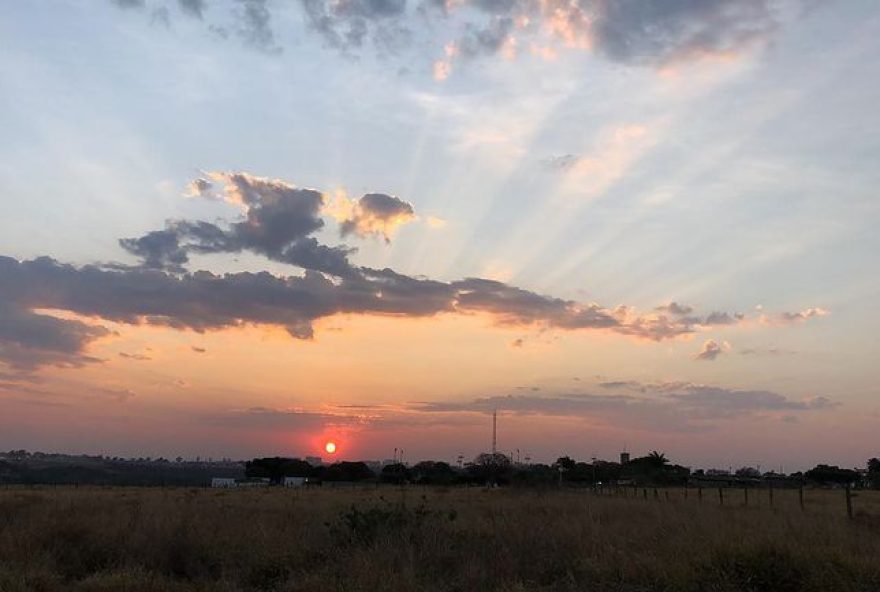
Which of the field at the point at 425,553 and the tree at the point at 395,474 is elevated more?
the tree at the point at 395,474

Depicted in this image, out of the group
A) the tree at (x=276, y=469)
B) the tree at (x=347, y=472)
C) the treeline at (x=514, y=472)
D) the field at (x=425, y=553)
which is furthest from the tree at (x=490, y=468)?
the field at (x=425, y=553)

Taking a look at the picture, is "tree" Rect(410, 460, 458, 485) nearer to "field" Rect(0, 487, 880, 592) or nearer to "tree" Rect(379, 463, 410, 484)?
"tree" Rect(379, 463, 410, 484)

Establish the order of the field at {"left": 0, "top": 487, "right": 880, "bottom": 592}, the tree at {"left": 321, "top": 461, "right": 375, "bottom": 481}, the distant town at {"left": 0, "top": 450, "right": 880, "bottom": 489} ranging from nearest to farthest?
the field at {"left": 0, "top": 487, "right": 880, "bottom": 592} → the distant town at {"left": 0, "top": 450, "right": 880, "bottom": 489} → the tree at {"left": 321, "top": 461, "right": 375, "bottom": 481}

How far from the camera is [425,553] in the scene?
14.3 meters

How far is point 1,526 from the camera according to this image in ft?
58.7

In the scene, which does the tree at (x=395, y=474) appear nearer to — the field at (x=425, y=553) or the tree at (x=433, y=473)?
the tree at (x=433, y=473)

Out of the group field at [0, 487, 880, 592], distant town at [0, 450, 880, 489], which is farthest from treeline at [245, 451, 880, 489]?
field at [0, 487, 880, 592]

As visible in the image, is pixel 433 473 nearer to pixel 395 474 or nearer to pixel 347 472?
pixel 395 474

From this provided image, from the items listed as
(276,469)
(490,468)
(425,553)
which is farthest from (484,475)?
(425,553)

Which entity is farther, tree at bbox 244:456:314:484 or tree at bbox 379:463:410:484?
tree at bbox 244:456:314:484

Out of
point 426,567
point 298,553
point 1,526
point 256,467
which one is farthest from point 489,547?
point 256,467

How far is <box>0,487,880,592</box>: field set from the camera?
1177 cm

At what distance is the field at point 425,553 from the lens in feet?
38.6

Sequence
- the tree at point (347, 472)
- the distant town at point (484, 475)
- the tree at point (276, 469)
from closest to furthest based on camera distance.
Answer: the distant town at point (484, 475)
the tree at point (347, 472)
the tree at point (276, 469)
